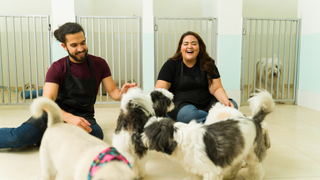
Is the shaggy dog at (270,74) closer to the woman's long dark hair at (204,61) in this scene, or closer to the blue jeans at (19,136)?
the woman's long dark hair at (204,61)

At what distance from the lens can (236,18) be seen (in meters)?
4.61

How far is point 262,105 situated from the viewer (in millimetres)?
1690

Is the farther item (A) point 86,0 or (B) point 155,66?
(A) point 86,0

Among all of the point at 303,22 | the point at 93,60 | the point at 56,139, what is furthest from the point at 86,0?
the point at 56,139

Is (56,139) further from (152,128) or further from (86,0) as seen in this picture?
(86,0)

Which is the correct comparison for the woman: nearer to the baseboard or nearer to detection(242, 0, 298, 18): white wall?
the baseboard

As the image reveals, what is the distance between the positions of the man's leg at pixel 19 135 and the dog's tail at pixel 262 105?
190 cm

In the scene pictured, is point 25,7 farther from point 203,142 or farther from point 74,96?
point 203,142

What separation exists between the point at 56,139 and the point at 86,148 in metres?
0.27

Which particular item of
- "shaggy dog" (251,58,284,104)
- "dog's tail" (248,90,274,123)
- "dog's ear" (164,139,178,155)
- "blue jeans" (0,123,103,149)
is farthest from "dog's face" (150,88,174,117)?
"shaggy dog" (251,58,284,104)

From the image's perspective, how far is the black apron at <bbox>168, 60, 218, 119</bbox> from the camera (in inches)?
102

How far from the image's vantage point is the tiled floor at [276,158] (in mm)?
1939

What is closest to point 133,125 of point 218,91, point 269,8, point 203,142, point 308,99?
point 203,142

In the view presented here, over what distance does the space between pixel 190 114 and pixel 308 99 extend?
11.0ft
